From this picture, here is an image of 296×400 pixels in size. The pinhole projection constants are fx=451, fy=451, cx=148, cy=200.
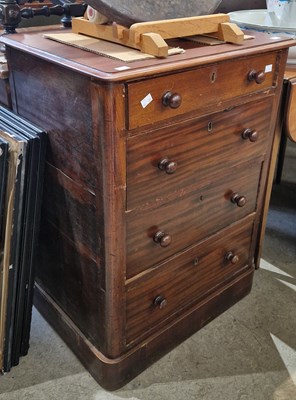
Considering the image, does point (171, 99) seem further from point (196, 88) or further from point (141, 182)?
point (141, 182)

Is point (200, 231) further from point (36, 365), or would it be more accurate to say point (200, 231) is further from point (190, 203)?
point (36, 365)

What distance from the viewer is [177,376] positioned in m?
1.48

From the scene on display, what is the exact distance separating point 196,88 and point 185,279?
64cm

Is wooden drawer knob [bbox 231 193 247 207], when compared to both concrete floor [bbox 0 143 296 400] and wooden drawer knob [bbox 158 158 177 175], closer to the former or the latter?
wooden drawer knob [bbox 158 158 177 175]

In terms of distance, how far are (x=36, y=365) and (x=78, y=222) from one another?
0.57 meters

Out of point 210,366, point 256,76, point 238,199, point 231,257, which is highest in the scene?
point 256,76

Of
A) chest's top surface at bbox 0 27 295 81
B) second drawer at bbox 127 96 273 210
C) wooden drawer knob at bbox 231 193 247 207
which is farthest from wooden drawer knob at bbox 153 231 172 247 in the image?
chest's top surface at bbox 0 27 295 81

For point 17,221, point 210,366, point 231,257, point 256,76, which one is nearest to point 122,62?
point 256,76

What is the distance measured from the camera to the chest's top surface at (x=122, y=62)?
1.02 metres

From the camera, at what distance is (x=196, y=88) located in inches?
46.4

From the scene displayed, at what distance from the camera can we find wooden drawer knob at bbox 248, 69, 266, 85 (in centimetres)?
130

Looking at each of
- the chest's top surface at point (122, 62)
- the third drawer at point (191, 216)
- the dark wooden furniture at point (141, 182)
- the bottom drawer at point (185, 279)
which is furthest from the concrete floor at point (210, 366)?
the chest's top surface at point (122, 62)

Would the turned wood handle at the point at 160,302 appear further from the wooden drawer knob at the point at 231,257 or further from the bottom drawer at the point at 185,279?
the wooden drawer knob at the point at 231,257

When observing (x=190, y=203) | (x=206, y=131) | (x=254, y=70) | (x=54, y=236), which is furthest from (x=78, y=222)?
(x=254, y=70)
